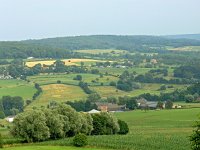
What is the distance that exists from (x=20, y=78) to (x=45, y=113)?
116686 millimetres

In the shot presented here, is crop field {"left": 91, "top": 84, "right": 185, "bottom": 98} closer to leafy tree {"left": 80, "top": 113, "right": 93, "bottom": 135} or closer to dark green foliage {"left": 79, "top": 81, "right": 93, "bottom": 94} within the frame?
dark green foliage {"left": 79, "top": 81, "right": 93, "bottom": 94}

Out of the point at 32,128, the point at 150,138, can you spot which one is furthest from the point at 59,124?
the point at 150,138

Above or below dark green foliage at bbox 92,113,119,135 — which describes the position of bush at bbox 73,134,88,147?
above

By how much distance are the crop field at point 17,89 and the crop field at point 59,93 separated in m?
3.87

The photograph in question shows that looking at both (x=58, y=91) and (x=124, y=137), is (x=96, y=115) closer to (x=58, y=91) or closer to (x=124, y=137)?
(x=124, y=137)

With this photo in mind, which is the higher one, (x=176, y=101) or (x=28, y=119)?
A: (x=28, y=119)

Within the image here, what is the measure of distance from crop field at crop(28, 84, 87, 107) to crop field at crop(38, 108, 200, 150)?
3631 cm

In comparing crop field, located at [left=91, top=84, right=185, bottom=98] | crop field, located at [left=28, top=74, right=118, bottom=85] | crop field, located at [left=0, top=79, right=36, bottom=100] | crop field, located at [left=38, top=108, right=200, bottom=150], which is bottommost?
crop field, located at [left=91, top=84, right=185, bottom=98]

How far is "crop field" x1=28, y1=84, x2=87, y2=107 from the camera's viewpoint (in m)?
138

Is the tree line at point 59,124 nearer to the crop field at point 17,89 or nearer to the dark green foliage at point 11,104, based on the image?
the dark green foliage at point 11,104

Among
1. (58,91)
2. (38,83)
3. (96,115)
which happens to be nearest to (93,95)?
(58,91)

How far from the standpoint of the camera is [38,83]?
16212cm

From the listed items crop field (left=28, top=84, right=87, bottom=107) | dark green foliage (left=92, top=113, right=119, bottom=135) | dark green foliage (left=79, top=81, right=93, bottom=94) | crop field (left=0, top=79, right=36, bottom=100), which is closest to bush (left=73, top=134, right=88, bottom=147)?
dark green foliage (left=92, top=113, right=119, bottom=135)

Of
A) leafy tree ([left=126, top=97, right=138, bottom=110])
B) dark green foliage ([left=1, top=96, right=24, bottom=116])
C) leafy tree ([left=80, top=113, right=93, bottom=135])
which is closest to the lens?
leafy tree ([left=80, top=113, right=93, bottom=135])
